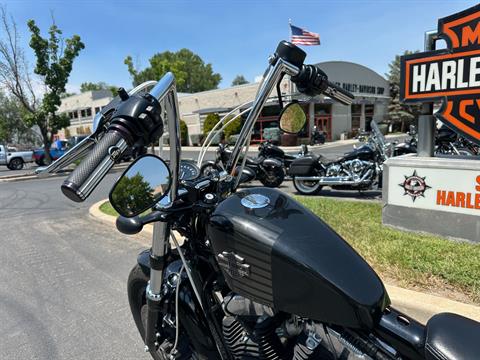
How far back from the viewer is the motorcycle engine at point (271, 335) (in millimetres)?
1357

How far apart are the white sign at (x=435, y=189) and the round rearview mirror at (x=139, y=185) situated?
383 centimetres

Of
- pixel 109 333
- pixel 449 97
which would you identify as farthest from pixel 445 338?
pixel 449 97

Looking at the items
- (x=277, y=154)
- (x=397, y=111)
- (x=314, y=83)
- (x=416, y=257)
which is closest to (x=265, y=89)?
(x=314, y=83)

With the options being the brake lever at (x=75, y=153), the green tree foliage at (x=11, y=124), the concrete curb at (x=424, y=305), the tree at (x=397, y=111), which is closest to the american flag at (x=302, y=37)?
the concrete curb at (x=424, y=305)

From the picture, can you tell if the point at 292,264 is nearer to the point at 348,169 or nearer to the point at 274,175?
the point at 348,169

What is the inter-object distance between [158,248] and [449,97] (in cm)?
395

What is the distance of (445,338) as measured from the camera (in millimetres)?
1094

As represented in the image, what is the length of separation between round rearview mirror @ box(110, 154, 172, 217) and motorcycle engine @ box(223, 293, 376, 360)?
65 centimetres

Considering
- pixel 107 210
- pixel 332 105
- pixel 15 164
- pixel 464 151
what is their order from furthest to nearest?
pixel 332 105, pixel 15 164, pixel 464 151, pixel 107 210

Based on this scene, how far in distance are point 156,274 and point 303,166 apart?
20.3ft

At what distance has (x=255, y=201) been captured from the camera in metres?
1.42

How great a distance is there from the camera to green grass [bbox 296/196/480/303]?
292cm

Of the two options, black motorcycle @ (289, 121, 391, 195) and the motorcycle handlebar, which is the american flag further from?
the motorcycle handlebar

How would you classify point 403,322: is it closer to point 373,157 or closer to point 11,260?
point 11,260
